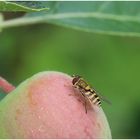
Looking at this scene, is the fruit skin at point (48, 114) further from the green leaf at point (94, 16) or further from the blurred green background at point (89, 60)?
the blurred green background at point (89, 60)

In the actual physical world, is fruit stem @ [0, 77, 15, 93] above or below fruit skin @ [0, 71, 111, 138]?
above

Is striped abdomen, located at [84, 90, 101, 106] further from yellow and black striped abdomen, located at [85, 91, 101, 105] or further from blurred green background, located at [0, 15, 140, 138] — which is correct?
blurred green background, located at [0, 15, 140, 138]

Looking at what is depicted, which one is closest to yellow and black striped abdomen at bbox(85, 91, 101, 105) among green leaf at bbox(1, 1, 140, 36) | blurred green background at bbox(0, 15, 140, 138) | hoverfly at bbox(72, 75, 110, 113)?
hoverfly at bbox(72, 75, 110, 113)


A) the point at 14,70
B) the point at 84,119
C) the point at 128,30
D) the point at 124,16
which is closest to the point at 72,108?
the point at 84,119

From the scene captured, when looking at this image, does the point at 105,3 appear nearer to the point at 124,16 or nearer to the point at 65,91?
the point at 124,16

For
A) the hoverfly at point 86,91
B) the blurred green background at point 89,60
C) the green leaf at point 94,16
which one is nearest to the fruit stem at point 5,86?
the hoverfly at point 86,91

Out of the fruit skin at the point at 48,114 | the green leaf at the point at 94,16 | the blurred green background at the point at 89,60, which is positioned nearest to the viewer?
the fruit skin at the point at 48,114

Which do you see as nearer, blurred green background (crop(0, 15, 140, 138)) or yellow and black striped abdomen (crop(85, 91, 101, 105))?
yellow and black striped abdomen (crop(85, 91, 101, 105))

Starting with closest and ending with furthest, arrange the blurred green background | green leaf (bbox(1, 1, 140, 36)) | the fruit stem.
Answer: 1. the fruit stem
2. green leaf (bbox(1, 1, 140, 36))
3. the blurred green background
